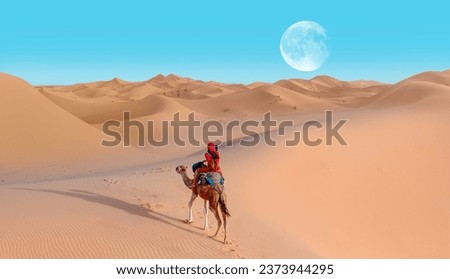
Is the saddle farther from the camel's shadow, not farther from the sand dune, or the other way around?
the sand dune

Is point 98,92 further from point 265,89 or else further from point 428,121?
point 428,121

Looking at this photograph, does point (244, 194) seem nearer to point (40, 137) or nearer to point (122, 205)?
point (122, 205)

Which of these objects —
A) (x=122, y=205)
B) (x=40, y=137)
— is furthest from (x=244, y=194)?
(x=40, y=137)

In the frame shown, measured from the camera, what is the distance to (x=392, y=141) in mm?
21094

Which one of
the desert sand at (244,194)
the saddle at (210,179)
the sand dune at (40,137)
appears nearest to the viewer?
the desert sand at (244,194)

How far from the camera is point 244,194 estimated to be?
1313cm

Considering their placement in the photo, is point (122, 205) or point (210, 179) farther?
point (122, 205)

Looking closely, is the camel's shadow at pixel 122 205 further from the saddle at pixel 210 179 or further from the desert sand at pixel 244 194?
the saddle at pixel 210 179

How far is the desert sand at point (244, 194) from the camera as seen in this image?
855 cm

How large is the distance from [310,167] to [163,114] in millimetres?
32517

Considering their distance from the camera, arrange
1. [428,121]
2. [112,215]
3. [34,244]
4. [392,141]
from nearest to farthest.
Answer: [34,244]
[112,215]
[392,141]
[428,121]

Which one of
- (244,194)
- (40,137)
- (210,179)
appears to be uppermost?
(40,137)

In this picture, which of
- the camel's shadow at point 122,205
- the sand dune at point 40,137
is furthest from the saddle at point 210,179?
the sand dune at point 40,137

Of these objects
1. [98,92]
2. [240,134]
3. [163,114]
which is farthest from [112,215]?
[98,92]
